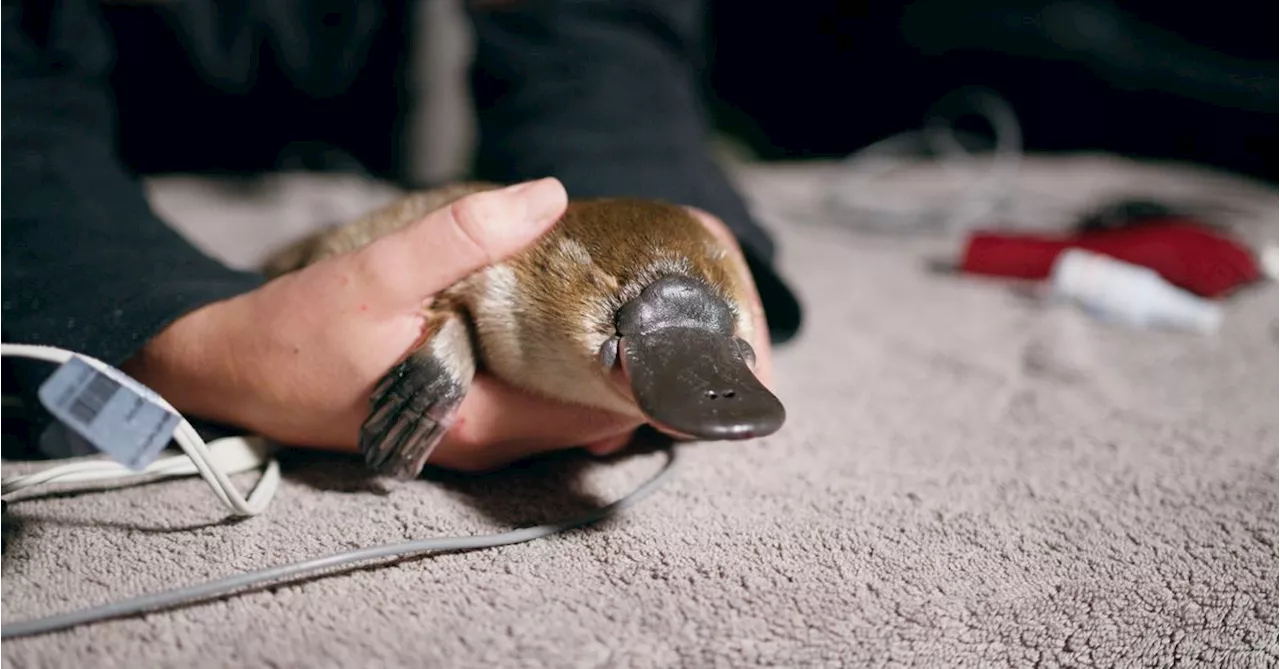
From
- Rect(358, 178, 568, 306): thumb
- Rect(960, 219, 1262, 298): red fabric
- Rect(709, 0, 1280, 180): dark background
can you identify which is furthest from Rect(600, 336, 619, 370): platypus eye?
Rect(709, 0, 1280, 180): dark background

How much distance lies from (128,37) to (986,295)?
4.53 ft

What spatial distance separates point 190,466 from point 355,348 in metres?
0.15

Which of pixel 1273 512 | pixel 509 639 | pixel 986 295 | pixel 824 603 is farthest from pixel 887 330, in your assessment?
pixel 509 639

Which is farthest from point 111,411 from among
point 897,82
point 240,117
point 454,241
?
point 897,82

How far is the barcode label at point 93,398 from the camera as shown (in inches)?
20.7

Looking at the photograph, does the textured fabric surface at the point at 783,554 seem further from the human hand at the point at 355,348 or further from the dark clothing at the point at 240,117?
the dark clothing at the point at 240,117

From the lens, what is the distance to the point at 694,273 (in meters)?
0.64

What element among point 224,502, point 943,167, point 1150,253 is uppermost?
point 224,502

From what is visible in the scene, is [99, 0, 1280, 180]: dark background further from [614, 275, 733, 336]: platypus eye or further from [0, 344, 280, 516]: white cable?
[614, 275, 733, 336]: platypus eye

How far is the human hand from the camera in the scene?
0.66m

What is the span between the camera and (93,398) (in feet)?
1.75

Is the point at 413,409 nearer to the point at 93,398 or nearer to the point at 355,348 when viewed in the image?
the point at 355,348

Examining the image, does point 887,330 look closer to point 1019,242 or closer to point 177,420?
point 1019,242

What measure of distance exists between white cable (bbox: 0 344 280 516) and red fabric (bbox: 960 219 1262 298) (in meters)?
1.01
